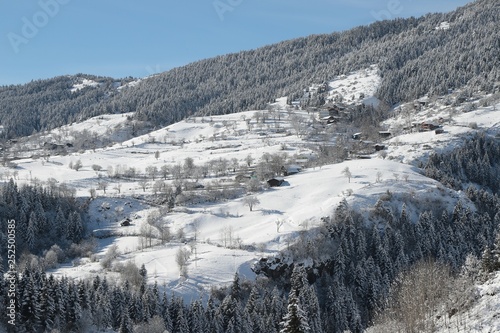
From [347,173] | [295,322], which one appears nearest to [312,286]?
[347,173]

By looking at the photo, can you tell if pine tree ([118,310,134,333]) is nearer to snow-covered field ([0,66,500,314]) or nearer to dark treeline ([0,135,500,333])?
dark treeline ([0,135,500,333])

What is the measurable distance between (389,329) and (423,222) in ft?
235

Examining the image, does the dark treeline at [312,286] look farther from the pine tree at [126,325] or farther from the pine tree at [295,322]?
the pine tree at [295,322]

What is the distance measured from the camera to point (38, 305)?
52.5 m

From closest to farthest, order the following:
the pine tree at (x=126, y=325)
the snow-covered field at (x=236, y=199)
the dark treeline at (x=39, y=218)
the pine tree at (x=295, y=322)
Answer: the pine tree at (x=295, y=322) → the pine tree at (x=126, y=325) → the snow-covered field at (x=236, y=199) → the dark treeline at (x=39, y=218)

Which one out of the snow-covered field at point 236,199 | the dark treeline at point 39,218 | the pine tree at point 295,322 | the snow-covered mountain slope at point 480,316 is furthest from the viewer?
the dark treeline at point 39,218

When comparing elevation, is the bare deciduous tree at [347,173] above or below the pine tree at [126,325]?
above

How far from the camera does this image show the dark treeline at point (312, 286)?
184ft

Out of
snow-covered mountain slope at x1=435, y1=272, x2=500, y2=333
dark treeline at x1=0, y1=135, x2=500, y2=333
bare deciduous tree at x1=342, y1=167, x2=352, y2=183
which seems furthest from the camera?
bare deciduous tree at x1=342, y1=167, x2=352, y2=183

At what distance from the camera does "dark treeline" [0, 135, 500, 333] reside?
55969 mm

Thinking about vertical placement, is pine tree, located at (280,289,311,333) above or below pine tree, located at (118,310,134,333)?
above

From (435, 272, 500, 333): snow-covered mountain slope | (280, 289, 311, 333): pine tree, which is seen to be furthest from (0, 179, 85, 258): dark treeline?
(435, 272, 500, 333): snow-covered mountain slope

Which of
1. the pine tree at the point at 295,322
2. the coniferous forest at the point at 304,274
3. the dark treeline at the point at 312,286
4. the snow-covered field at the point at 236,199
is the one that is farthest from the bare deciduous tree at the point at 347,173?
the pine tree at the point at 295,322

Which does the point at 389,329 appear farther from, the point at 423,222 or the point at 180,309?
the point at 423,222
